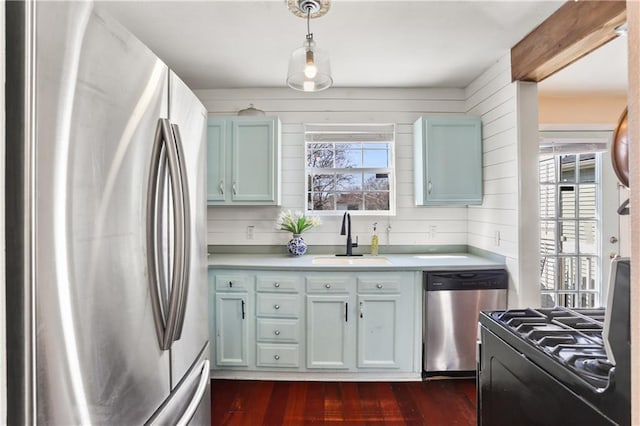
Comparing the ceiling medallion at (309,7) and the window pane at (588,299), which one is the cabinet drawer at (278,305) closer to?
the ceiling medallion at (309,7)

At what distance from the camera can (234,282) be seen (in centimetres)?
252

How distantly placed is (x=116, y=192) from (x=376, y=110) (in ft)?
9.04

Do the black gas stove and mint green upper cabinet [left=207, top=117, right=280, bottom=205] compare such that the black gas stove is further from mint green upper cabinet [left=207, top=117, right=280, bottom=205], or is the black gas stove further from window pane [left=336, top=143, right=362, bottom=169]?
window pane [left=336, top=143, right=362, bottom=169]

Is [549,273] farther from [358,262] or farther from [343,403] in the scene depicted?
[343,403]

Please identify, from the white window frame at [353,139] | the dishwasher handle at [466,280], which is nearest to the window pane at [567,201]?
the dishwasher handle at [466,280]

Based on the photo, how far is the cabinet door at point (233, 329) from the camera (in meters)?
2.51

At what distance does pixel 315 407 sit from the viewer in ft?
7.22

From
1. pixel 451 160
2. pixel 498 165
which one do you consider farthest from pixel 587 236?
pixel 451 160

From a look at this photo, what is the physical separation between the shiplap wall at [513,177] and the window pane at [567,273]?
51.3 inches

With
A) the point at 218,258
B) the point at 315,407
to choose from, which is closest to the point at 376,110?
the point at 218,258

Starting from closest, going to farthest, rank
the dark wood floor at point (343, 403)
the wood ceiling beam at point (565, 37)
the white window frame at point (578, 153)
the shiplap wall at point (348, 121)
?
1. the wood ceiling beam at point (565, 37)
2. the dark wood floor at point (343, 403)
3. the shiplap wall at point (348, 121)
4. the white window frame at point (578, 153)

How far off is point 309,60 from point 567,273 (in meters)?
3.44

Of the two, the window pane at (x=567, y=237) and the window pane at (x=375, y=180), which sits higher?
the window pane at (x=375, y=180)

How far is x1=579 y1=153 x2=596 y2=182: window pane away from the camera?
339 centimetres
